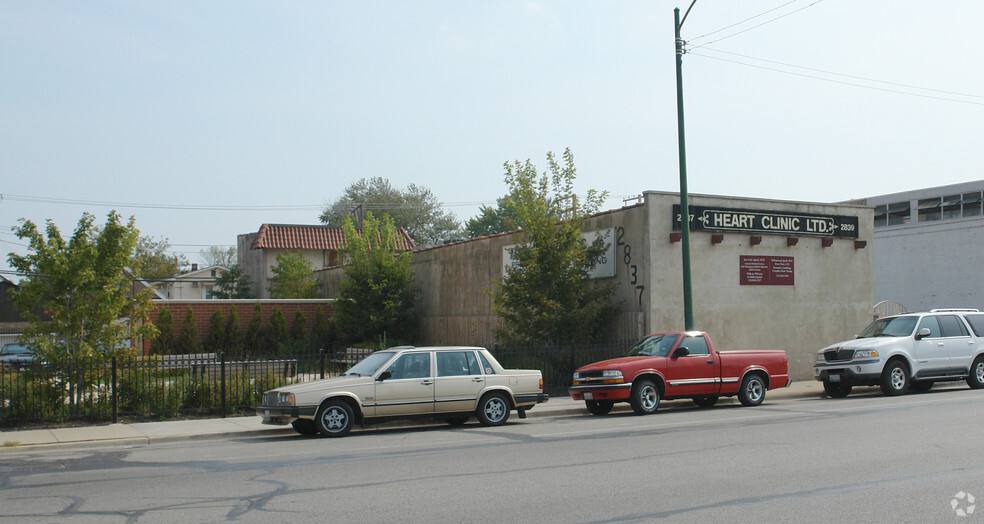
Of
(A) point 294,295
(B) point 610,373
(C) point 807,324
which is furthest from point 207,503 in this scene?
(A) point 294,295

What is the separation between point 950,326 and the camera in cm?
2020

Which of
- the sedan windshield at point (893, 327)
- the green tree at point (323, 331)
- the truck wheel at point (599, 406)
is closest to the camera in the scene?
the truck wheel at point (599, 406)

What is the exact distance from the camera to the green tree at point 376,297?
30734 mm

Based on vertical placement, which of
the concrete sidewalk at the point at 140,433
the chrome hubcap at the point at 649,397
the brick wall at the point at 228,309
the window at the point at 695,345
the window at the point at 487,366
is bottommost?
the concrete sidewalk at the point at 140,433

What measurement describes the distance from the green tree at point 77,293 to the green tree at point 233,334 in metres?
16.0

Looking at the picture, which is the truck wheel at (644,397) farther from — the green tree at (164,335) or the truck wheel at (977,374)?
the green tree at (164,335)

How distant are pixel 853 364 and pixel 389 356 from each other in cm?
1126

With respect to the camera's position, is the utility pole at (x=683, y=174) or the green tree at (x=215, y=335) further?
the green tree at (x=215, y=335)

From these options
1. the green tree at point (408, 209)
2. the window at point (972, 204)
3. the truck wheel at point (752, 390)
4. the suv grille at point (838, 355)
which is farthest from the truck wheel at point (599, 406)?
the green tree at point (408, 209)

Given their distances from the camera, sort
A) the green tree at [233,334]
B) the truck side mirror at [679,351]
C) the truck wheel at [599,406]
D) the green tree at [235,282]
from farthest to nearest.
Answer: the green tree at [235,282]
the green tree at [233,334]
the truck wheel at [599,406]
the truck side mirror at [679,351]

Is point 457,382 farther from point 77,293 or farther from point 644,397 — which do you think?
point 77,293

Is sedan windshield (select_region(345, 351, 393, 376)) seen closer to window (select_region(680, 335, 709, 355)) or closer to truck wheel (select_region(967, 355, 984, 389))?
window (select_region(680, 335, 709, 355))

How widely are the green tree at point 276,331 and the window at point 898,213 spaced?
30950mm

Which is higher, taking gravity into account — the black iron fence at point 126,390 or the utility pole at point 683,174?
the utility pole at point 683,174
